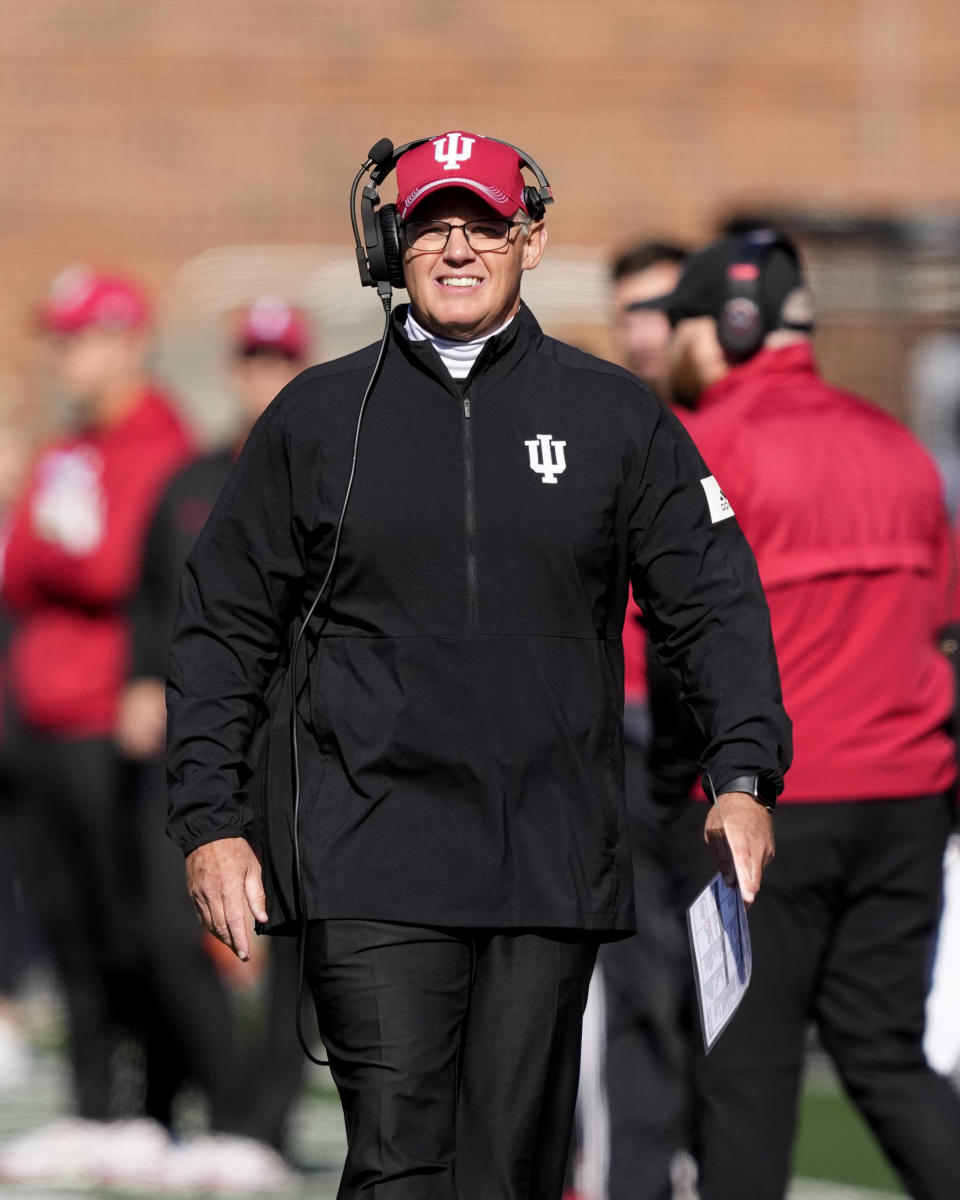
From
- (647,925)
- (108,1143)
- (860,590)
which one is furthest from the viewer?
(108,1143)

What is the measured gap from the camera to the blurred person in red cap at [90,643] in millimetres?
7609

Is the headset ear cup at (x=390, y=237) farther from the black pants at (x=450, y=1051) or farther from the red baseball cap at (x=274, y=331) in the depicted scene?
the red baseball cap at (x=274, y=331)

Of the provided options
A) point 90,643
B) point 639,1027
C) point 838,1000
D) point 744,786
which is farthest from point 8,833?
point 744,786

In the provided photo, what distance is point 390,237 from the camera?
4.35m

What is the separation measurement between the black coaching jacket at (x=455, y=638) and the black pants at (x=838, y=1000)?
97cm

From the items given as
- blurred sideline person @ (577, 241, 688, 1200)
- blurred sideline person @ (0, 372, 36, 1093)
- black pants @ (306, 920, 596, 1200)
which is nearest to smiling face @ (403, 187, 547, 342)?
black pants @ (306, 920, 596, 1200)

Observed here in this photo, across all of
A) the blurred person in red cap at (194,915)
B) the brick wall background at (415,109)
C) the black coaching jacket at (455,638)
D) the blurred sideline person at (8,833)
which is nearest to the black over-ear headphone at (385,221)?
the black coaching jacket at (455,638)

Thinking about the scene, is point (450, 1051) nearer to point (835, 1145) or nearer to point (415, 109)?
point (835, 1145)

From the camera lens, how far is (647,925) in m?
6.30

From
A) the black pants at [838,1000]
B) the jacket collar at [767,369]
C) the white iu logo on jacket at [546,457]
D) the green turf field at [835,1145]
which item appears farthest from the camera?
the green turf field at [835,1145]

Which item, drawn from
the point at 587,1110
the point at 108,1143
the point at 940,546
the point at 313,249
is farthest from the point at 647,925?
the point at 313,249

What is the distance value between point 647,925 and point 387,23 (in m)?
10.6

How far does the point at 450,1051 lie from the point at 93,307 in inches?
161

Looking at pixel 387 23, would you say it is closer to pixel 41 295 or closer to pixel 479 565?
pixel 41 295
